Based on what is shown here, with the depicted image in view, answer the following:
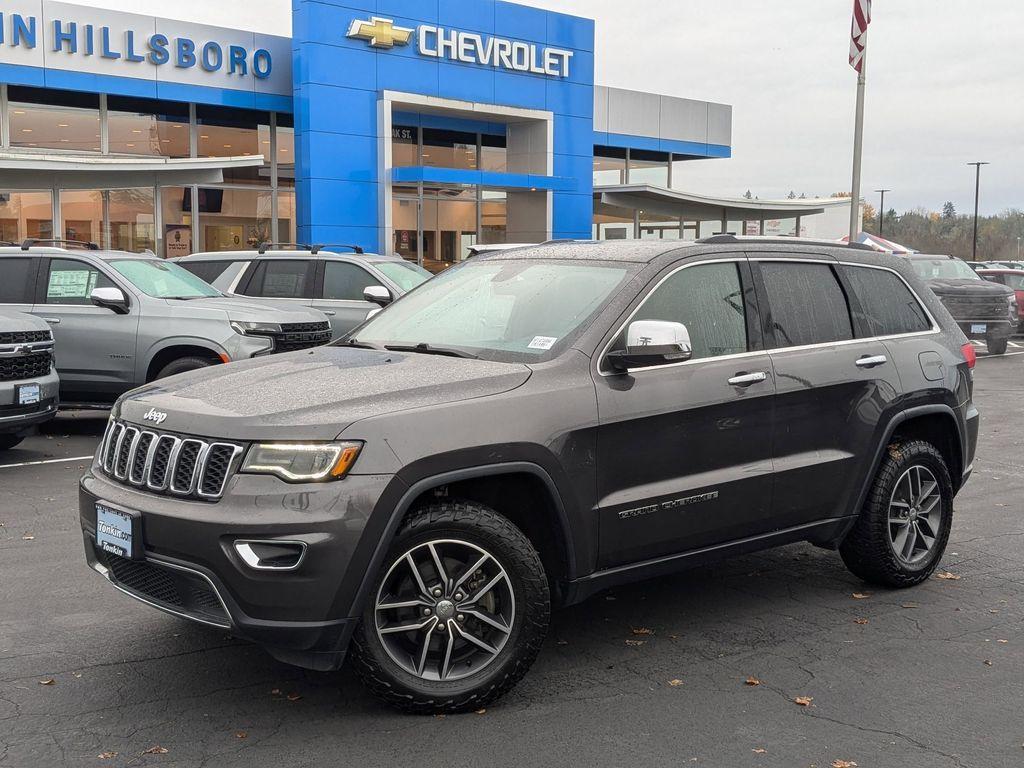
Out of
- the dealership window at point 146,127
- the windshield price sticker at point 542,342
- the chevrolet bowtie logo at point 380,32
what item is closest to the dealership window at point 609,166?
the chevrolet bowtie logo at point 380,32

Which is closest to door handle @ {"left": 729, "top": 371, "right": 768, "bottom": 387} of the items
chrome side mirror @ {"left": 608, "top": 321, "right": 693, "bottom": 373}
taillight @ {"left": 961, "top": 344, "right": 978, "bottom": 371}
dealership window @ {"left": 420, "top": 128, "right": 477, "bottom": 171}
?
chrome side mirror @ {"left": 608, "top": 321, "right": 693, "bottom": 373}

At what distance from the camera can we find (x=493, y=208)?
32.6 m

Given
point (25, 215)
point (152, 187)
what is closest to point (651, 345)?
point (152, 187)

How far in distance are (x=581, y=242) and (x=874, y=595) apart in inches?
95.2

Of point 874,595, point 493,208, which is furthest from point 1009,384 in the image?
point 493,208

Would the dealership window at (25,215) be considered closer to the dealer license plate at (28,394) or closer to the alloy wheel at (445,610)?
the dealer license plate at (28,394)

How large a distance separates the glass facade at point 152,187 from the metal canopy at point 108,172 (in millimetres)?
661

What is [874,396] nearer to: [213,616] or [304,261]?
[213,616]

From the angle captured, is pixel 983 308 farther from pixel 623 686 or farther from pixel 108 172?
pixel 623 686

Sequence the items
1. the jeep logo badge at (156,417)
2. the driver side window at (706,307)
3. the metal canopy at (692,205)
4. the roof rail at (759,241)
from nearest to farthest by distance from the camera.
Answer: the jeep logo badge at (156,417) < the driver side window at (706,307) < the roof rail at (759,241) < the metal canopy at (692,205)

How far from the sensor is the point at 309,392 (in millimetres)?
4305

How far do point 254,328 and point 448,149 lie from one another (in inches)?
877

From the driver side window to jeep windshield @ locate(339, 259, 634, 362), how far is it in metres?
0.20

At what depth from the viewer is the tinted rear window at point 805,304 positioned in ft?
18.0
